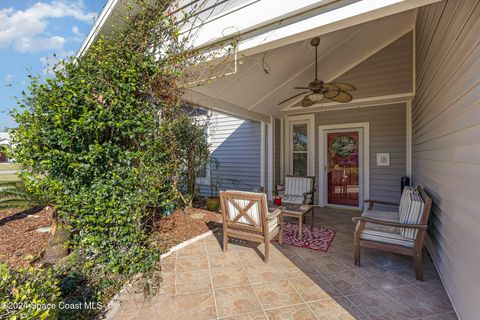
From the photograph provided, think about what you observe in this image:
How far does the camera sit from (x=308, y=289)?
2.27 m

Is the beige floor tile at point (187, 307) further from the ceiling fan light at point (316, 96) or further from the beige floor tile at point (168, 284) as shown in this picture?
the ceiling fan light at point (316, 96)

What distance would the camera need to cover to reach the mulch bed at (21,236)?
280cm

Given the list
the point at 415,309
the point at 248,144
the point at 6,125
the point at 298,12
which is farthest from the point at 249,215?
the point at 248,144

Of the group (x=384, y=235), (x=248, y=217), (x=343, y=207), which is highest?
(x=248, y=217)

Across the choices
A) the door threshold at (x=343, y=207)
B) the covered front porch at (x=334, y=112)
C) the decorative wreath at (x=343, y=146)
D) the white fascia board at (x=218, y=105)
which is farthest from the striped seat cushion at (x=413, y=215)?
the white fascia board at (x=218, y=105)

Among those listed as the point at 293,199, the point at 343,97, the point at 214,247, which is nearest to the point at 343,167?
the point at 293,199

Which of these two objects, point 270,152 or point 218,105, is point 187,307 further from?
point 270,152

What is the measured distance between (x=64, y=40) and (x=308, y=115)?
5577mm

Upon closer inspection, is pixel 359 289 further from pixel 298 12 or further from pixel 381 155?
pixel 381 155

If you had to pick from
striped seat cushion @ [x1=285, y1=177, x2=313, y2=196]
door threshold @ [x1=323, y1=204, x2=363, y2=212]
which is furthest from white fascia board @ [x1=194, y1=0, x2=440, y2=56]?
door threshold @ [x1=323, y1=204, x2=363, y2=212]

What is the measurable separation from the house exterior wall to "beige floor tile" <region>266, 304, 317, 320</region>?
1.19 m

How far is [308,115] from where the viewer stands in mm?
6078

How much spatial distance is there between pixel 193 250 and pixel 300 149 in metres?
4.37

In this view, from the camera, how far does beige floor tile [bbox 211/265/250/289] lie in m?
2.38
